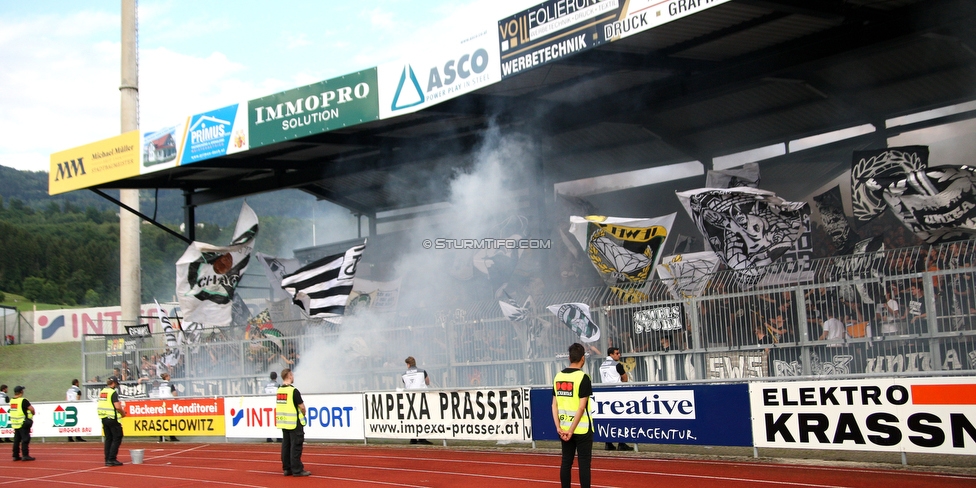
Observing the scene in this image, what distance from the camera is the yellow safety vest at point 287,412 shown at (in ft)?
40.0

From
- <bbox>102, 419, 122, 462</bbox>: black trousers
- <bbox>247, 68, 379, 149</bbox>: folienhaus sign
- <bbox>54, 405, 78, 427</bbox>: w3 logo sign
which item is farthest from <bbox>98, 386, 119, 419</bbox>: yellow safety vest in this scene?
<bbox>247, 68, 379, 149</bbox>: folienhaus sign

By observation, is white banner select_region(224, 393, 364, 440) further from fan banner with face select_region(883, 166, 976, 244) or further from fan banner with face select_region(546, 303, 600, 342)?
fan banner with face select_region(883, 166, 976, 244)

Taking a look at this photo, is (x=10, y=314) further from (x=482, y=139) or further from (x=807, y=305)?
(x=807, y=305)

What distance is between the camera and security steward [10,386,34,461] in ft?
53.7

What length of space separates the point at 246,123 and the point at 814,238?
44.1 feet

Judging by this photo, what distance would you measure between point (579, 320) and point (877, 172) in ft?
20.1

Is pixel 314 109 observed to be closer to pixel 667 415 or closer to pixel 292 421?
pixel 292 421

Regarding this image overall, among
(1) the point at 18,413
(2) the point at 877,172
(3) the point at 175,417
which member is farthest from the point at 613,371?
(1) the point at 18,413

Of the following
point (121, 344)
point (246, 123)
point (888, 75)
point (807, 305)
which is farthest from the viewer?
point (121, 344)

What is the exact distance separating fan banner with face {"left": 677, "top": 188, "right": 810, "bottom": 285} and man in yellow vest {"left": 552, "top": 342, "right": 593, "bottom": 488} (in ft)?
26.7

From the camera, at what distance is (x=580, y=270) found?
2170cm

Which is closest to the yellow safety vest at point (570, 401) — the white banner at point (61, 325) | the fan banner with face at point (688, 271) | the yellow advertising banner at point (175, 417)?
the fan banner with face at point (688, 271)

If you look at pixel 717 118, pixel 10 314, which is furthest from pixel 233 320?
pixel 10 314

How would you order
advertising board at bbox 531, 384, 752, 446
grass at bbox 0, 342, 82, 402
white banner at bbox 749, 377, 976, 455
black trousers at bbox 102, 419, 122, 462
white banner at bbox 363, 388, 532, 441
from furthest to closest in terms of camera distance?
grass at bbox 0, 342, 82, 402, black trousers at bbox 102, 419, 122, 462, white banner at bbox 363, 388, 532, 441, advertising board at bbox 531, 384, 752, 446, white banner at bbox 749, 377, 976, 455
